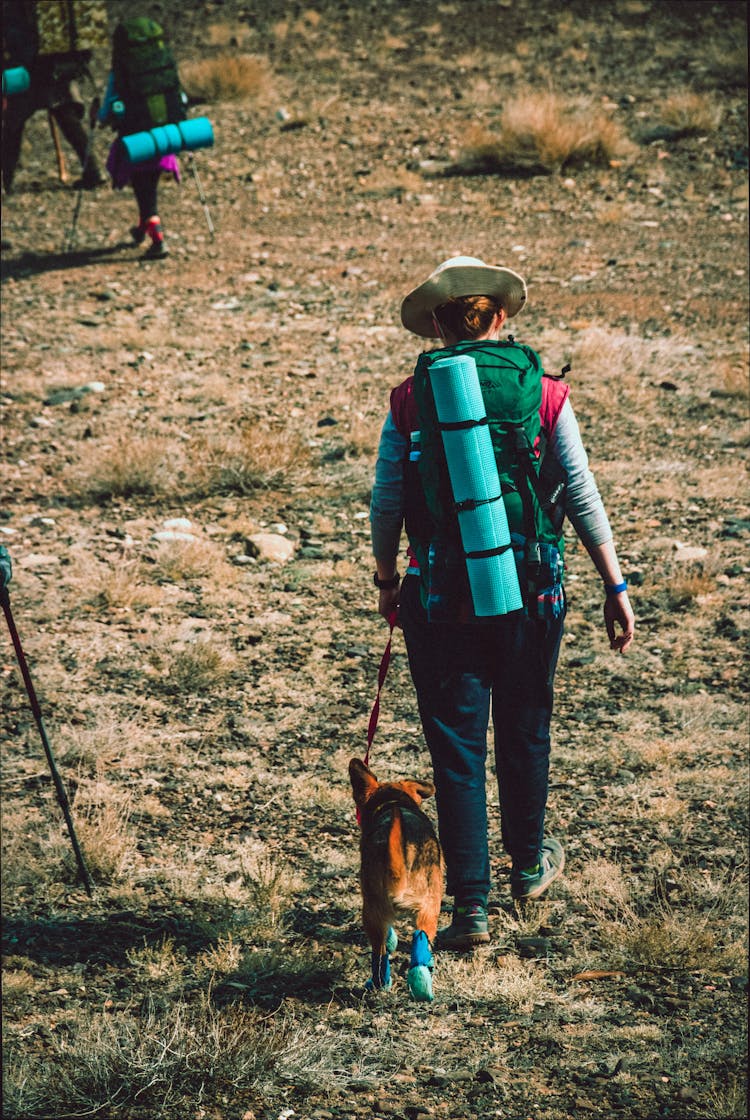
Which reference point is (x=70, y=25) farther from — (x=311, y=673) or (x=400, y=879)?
(x=400, y=879)

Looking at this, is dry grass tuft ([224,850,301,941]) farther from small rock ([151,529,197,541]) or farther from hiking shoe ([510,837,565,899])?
small rock ([151,529,197,541])

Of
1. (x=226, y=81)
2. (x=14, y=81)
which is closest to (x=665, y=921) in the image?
(x=14, y=81)

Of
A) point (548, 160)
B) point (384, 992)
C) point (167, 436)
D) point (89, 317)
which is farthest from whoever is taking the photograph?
point (548, 160)

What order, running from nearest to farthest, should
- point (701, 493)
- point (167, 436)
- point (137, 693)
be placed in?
point (137, 693), point (701, 493), point (167, 436)

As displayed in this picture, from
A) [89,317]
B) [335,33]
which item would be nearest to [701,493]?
[89,317]

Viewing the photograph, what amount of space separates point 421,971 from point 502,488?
3.80 feet

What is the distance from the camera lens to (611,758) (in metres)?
4.29

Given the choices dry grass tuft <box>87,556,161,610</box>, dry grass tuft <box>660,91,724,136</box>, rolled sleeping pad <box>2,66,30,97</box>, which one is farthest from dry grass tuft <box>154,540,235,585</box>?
dry grass tuft <box>660,91,724,136</box>

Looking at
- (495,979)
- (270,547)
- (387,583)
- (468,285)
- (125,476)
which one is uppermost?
(468,285)

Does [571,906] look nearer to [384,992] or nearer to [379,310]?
[384,992]

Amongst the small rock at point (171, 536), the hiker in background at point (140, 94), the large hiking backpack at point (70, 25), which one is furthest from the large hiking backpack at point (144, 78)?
the small rock at point (171, 536)

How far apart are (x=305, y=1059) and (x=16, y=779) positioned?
1.84 meters

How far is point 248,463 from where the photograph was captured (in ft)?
21.5

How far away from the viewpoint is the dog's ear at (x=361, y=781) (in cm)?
305
